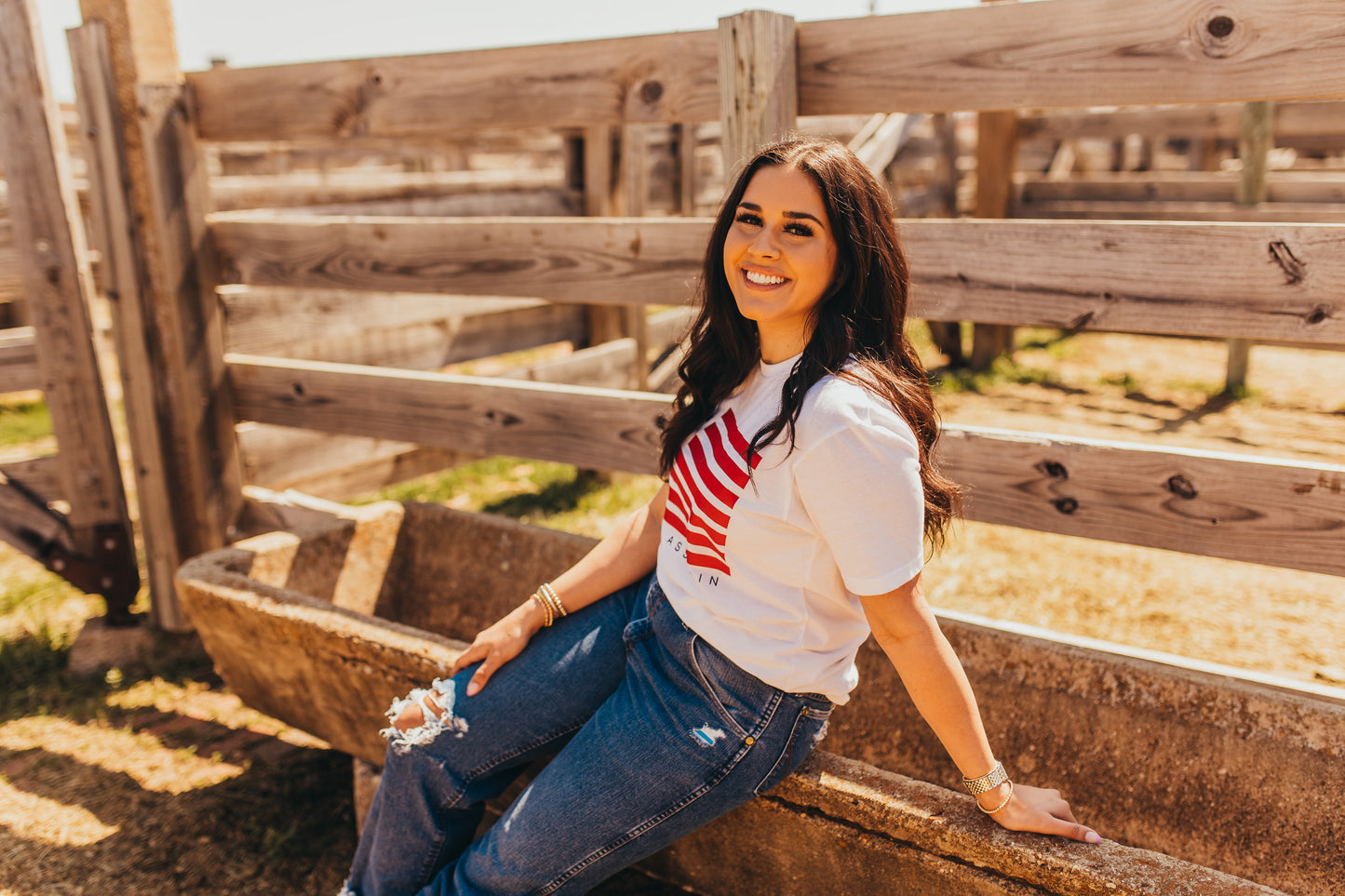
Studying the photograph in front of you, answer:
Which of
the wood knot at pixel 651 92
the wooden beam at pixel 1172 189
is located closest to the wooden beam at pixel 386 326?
the wood knot at pixel 651 92

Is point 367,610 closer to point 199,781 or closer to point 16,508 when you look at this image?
point 199,781

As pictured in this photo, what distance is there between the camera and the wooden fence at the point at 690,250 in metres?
2.16

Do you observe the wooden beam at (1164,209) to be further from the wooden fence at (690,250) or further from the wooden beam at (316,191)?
the wooden fence at (690,250)

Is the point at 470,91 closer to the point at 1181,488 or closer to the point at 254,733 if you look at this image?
the point at 254,733

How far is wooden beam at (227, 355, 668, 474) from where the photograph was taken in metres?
3.04

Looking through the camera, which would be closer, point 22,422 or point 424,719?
point 424,719

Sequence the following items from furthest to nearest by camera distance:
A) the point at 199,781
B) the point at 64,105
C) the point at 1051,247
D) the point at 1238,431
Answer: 1. the point at 64,105
2. the point at 1238,431
3. the point at 199,781
4. the point at 1051,247

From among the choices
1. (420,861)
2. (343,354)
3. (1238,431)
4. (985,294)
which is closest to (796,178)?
(985,294)

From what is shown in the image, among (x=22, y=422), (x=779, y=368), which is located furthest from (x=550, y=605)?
(x=22, y=422)

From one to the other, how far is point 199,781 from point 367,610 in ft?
2.17

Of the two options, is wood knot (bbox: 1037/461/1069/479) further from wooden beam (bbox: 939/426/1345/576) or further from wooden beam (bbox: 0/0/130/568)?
wooden beam (bbox: 0/0/130/568)

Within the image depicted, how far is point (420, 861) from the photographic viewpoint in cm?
195

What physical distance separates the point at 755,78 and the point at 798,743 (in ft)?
5.10

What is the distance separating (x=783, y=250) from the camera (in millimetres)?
1707
